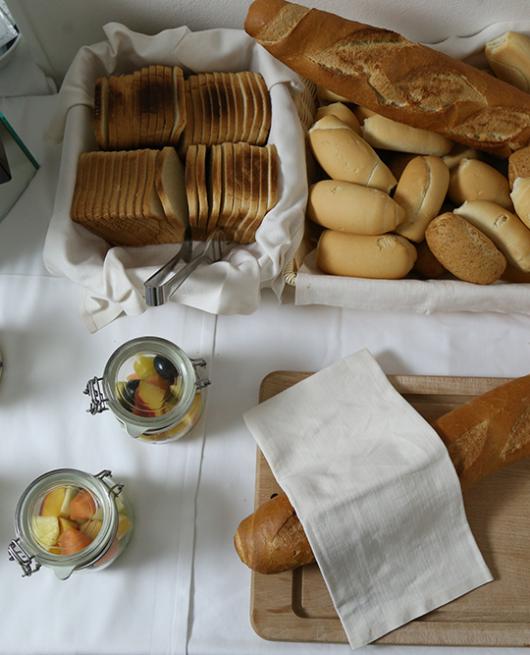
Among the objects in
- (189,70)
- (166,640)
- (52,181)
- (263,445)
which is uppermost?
(189,70)

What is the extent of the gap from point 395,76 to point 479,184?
134 millimetres

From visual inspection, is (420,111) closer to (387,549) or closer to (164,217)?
(164,217)

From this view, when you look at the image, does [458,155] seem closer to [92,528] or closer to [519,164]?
[519,164]

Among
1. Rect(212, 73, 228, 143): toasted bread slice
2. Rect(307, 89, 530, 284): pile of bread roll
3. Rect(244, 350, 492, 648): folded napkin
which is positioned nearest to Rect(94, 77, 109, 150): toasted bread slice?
Rect(212, 73, 228, 143): toasted bread slice

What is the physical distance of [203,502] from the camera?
0.60 meters

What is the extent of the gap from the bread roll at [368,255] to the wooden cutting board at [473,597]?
0.20 m

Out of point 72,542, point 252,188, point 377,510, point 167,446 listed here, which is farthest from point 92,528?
point 252,188

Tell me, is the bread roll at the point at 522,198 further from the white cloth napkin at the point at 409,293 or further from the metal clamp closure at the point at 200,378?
the metal clamp closure at the point at 200,378

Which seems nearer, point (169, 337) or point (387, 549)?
point (387, 549)

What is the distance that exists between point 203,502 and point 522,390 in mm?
312

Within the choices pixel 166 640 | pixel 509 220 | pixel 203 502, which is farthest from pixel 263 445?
pixel 509 220

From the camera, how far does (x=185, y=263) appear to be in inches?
24.3

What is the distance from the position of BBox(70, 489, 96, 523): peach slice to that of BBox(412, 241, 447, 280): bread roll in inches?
15.1

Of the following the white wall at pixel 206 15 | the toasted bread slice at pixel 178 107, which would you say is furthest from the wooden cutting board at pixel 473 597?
the white wall at pixel 206 15
